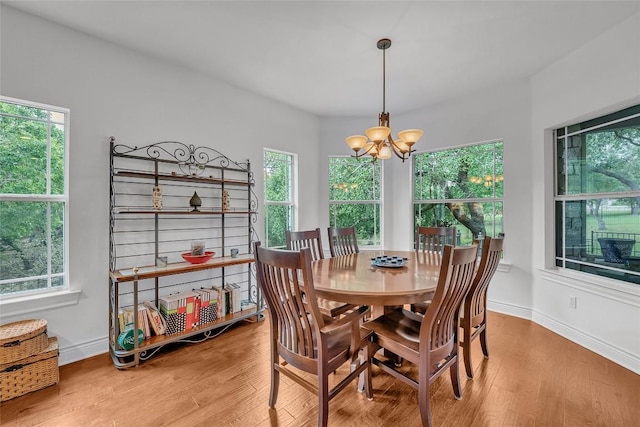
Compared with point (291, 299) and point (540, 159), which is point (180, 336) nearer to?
point (291, 299)

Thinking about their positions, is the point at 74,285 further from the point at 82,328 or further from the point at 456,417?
the point at 456,417

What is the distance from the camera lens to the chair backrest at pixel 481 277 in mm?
2112

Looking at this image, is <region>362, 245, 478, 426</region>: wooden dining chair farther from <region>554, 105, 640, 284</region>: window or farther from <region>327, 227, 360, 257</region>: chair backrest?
<region>554, 105, 640, 284</region>: window

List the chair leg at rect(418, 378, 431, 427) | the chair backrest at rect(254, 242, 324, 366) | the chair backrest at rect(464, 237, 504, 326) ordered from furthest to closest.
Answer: the chair backrest at rect(464, 237, 504, 326)
the chair leg at rect(418, 378, 431, 427)
the chair backrest at rect(254, 242, 324, 366)

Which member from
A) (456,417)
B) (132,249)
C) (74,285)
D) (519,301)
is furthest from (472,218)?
(74,285)

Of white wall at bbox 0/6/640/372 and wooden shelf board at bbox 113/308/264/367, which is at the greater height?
white wall at bbox 0/6/640/372

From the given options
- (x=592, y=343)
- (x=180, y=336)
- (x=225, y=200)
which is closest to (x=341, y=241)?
(x=225, y=200)

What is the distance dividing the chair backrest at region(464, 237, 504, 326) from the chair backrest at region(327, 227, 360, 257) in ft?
4.62

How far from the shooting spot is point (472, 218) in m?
3.89

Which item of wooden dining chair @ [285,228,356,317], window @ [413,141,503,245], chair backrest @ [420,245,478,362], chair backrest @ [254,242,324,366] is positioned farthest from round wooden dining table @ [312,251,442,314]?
window @ [413,141,503,245]

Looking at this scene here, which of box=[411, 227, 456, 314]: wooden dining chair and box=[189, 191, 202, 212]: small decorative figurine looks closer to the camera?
box=[189, 191, 202, 212]: small decorative figurine

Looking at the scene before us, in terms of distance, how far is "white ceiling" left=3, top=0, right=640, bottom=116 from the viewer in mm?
2174

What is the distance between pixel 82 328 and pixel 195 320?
2.89 ft

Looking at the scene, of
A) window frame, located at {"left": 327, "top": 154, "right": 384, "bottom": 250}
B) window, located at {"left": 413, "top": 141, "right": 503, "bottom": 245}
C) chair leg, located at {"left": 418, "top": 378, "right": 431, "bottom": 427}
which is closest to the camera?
chair leg, located at {"left": 418, "top": 378, "right": 431, "bottom": 427}
